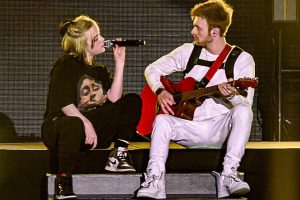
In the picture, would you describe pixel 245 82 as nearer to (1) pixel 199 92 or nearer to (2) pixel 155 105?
(1) pixel 199 92

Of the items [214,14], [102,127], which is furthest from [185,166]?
[214,14]

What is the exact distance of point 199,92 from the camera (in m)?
4.34

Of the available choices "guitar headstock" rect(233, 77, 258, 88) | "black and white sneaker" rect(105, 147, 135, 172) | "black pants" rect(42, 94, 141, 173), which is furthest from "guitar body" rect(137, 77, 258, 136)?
"black and white sneaker" rect(105, 147, 135, 172)

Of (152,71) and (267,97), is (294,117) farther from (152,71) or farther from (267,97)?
(152,71)

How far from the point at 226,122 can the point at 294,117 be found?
2206 mm

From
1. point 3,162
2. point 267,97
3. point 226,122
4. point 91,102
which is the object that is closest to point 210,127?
point 226,122

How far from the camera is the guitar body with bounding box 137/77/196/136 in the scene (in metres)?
4.41

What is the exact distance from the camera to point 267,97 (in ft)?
20.7

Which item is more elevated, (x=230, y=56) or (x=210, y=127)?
(x=230, y=56)

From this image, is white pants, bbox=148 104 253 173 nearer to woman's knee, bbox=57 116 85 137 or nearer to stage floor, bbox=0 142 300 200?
stage floor, bbox=0 142 300 200

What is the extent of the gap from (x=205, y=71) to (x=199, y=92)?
21 centimetres

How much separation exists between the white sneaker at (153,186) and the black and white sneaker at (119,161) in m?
0.26

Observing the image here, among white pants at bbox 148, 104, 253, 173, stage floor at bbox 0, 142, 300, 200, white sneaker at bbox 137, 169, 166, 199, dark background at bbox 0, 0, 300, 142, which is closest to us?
white sneaker at bbox 137, 169, 166, 199

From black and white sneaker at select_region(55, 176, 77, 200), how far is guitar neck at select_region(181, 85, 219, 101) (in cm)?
81
